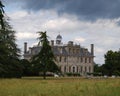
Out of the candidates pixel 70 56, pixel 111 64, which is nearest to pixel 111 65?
pixel 111 64

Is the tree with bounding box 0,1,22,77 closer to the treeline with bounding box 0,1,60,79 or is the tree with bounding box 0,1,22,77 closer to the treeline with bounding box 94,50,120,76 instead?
the treeline with bounding box 0,1,60,79

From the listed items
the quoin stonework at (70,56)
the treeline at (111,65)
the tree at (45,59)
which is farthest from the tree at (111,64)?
the tree at (45,59)

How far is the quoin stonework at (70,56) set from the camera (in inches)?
6334

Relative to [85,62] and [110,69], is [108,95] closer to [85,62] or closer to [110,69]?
[110,69]

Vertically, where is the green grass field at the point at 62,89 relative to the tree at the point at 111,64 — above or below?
below

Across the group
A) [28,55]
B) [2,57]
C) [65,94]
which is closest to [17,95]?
[65,94]

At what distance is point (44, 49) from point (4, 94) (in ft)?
218

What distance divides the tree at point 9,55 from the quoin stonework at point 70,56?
70.4 metres

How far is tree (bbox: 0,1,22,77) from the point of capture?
7706 centimetres

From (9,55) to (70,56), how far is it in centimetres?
8436

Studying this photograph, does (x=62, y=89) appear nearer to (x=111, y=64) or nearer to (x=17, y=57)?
(x=17, y=57)

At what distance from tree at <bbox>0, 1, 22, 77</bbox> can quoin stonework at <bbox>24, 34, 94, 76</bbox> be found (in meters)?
70.4

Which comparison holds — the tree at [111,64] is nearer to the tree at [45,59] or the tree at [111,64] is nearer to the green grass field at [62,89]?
the tree at [45,59]

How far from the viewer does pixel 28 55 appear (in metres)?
164
